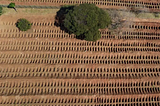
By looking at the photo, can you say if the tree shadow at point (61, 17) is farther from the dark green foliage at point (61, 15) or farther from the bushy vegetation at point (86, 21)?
the bushy vegetation at point (86, 21)

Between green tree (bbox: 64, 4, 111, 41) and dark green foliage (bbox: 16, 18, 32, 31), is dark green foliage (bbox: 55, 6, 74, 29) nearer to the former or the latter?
green tree (bbox: 64, 4, 111, 41)

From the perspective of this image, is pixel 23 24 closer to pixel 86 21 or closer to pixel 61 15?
pixel 61 15

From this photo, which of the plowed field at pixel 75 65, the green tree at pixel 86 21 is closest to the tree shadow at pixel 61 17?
the plowed field at pixel 75 65

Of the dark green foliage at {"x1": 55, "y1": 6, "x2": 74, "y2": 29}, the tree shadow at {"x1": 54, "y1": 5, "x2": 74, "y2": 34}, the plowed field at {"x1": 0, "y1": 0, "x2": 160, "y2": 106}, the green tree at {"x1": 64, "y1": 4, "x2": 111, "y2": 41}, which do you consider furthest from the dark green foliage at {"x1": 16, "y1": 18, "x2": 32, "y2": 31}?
the green tree at {"x1": 64, "y1": 4, "x2": 111, "y2": 41}

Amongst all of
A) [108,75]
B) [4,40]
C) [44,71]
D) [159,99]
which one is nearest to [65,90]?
[44,71]

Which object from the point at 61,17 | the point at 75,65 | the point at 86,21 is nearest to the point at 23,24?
the point at 61,17

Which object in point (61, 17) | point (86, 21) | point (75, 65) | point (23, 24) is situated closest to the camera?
point (86, 21)

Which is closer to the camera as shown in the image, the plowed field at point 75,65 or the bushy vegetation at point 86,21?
the bushy vegetation at point 86,21

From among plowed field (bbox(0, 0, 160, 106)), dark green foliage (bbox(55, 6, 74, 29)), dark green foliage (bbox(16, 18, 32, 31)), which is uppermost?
dark green foliage (bbox(55, 6, 74, 29))

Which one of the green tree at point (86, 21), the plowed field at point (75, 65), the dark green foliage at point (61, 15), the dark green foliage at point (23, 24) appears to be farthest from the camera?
the dark green foliage at point (61, 15)
